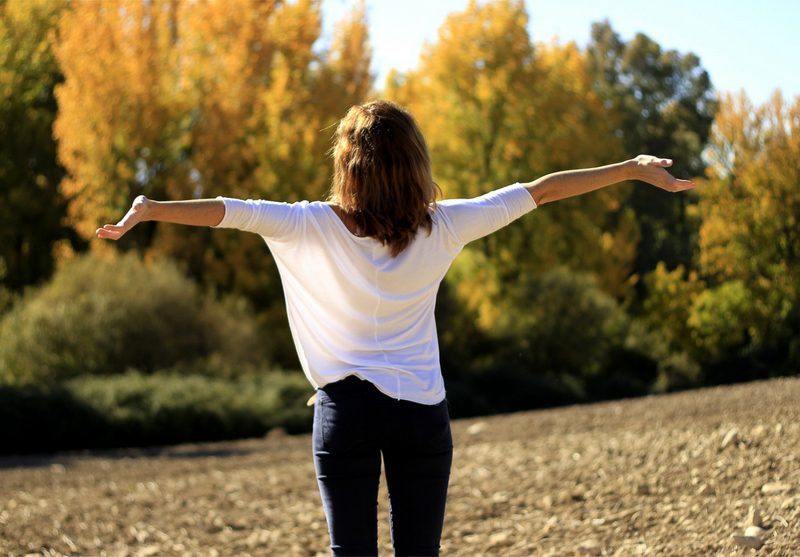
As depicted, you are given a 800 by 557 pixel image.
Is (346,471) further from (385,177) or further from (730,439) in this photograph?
(730,439)

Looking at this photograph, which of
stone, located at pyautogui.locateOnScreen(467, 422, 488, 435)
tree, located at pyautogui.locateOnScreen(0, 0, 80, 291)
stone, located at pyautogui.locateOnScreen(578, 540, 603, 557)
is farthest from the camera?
tree, located at pyautogui.locateOnScreen(0, 0, 80, 291)

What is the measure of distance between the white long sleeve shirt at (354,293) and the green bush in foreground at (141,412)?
10.2 meters

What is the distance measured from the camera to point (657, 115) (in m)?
29.5

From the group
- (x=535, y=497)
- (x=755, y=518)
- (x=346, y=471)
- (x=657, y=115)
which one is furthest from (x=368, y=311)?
(x=657, y=115)

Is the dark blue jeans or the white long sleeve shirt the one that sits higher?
the white long sleeve shirt

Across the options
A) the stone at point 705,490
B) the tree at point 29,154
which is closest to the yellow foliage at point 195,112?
the tree at point 29,154

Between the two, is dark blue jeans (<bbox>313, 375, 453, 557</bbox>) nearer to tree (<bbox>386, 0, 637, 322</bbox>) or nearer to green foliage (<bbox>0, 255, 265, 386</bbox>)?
green foliage (<bbox>0, 255, 265, 386</bbox>)

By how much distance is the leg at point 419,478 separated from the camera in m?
2.11

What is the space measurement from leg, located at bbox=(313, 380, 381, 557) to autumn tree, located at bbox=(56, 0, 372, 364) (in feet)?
54.2

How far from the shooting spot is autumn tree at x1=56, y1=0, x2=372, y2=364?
17.1m

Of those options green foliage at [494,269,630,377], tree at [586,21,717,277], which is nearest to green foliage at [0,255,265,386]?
green foliage at [494,269,630,377]

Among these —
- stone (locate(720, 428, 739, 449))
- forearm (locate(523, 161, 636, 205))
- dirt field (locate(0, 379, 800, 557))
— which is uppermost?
forearm (locate(523, 161, 636, 205))

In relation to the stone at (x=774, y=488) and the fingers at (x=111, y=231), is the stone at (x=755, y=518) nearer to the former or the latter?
the stone at (x=774, y=488)

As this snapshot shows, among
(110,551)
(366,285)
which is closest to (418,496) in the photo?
(366,285)
